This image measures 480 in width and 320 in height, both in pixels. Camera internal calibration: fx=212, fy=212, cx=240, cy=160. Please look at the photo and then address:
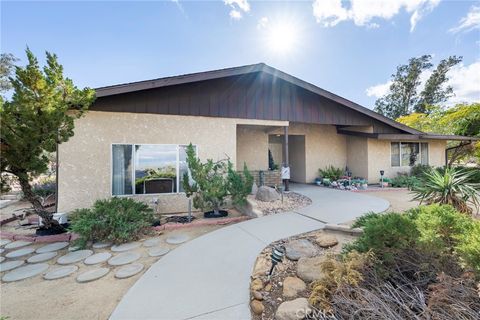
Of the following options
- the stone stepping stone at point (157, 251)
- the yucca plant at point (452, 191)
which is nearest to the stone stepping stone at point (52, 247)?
the stone stepping stone at point (157, 251)

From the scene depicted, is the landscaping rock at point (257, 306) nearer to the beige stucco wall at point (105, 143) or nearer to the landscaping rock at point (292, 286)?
the landscaping rock at point (292, 286)

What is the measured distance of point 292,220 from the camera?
5.55 meters

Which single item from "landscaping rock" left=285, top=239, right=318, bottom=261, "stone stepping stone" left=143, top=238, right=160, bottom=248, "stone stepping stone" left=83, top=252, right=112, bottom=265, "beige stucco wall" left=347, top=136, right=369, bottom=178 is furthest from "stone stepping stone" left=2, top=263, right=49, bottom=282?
"beige stucco wall" left=347, top=136, right=369, bottom=178

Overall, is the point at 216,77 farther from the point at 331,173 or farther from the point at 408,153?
the point at 408,153

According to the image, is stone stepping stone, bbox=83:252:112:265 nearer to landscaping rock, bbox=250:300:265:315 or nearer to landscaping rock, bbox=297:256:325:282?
landscaping rock, bbox=250:300:265:315

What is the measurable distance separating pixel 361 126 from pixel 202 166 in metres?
9.19

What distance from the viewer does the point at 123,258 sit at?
4.12 m

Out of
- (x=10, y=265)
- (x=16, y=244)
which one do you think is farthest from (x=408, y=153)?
(x=16, y=244)

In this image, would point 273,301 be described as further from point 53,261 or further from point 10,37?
point 10,37

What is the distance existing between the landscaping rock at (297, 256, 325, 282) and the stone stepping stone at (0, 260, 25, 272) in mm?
5254

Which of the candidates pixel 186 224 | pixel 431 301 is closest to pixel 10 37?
pixel 186 224

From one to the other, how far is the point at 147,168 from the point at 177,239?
9.62 feet

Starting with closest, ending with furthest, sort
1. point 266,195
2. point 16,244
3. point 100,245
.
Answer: point 100,245, point 16,244, point 266,195

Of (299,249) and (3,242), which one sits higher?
(299,249)
